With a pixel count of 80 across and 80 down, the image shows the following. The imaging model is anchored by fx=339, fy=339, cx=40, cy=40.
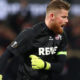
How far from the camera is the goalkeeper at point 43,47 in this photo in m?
3.78

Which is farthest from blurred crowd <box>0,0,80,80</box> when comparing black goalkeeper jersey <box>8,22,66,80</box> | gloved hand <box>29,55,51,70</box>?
gloved hand <box>29,55,51,70</box>

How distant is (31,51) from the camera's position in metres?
3.85

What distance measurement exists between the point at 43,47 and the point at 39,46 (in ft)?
0.17

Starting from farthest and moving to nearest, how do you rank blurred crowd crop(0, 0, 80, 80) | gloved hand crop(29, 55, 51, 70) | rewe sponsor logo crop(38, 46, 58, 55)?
blurred crowd crop(0, 0, 80, 80) < rewe sponsor logo crop(38, 46, 58, 55) < gloved hand crop(29, 55, 51, 70)

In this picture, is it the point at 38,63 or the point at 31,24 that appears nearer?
the point at 38,63

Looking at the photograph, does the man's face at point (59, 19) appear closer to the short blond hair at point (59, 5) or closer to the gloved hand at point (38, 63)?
the short blond hair at point (59, 5)

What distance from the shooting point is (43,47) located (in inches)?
153

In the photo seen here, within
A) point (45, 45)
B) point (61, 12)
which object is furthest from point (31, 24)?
point (61, 12)

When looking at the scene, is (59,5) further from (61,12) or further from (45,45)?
(45,45)

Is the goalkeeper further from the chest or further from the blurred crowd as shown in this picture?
the blurred crowd

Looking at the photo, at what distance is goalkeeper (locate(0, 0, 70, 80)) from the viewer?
12.4ft

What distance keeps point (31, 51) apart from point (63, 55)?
1.33 feet

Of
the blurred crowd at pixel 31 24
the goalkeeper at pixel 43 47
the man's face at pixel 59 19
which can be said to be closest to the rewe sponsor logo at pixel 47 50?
the goalkeeper at pixel 43 47

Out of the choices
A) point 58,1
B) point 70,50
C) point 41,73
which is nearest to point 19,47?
point 41,73
